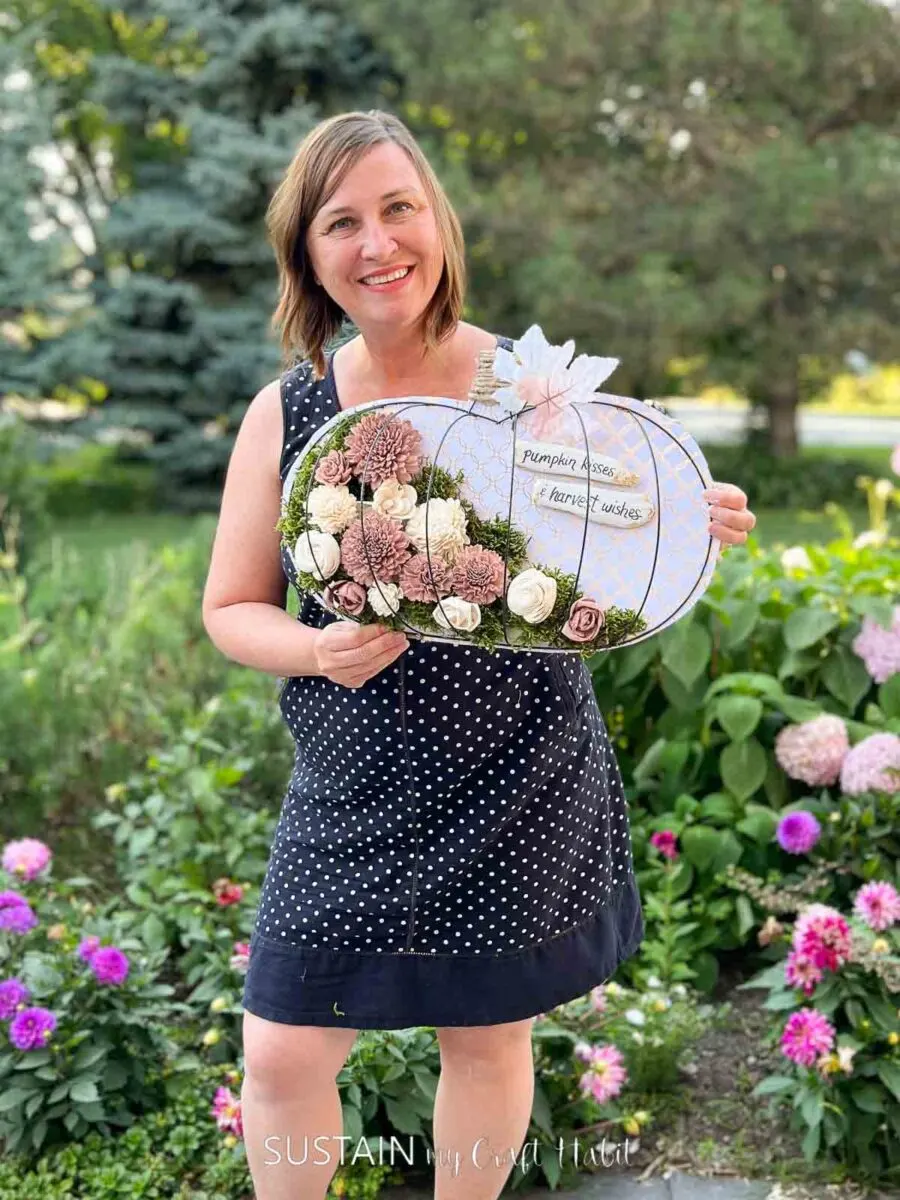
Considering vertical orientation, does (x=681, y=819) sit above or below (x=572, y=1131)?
above

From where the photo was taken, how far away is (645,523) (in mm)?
1507

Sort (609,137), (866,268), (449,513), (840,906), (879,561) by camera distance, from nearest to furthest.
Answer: (449,513) < (840,906) < (879,561) < (866,268) < (609,137)

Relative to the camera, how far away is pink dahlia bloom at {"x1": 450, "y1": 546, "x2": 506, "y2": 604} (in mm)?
1429

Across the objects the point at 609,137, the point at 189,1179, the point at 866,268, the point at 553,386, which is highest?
the point at 609,137

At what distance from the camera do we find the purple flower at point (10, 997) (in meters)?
2.13

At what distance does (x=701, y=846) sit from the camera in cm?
262

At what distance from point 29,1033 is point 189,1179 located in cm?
36

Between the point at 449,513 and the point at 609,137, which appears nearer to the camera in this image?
the point at 449,513

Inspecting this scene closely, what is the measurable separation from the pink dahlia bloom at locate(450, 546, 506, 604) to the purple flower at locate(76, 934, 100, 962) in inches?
45.7

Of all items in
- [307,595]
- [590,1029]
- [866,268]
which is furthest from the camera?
[866,268]

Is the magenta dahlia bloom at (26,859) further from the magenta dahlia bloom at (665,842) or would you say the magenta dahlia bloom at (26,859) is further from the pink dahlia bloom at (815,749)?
the pink dahlia bloom at (815,749)

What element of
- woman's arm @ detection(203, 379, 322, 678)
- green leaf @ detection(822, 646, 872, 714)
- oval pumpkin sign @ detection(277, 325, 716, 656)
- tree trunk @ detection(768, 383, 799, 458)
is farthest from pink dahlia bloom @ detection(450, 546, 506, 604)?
tree trunk @ detection(768, 383, 799, 458)

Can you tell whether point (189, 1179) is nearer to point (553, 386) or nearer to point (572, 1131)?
point (572, 1131)

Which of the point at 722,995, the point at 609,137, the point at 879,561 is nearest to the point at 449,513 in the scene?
the point at 722,995
